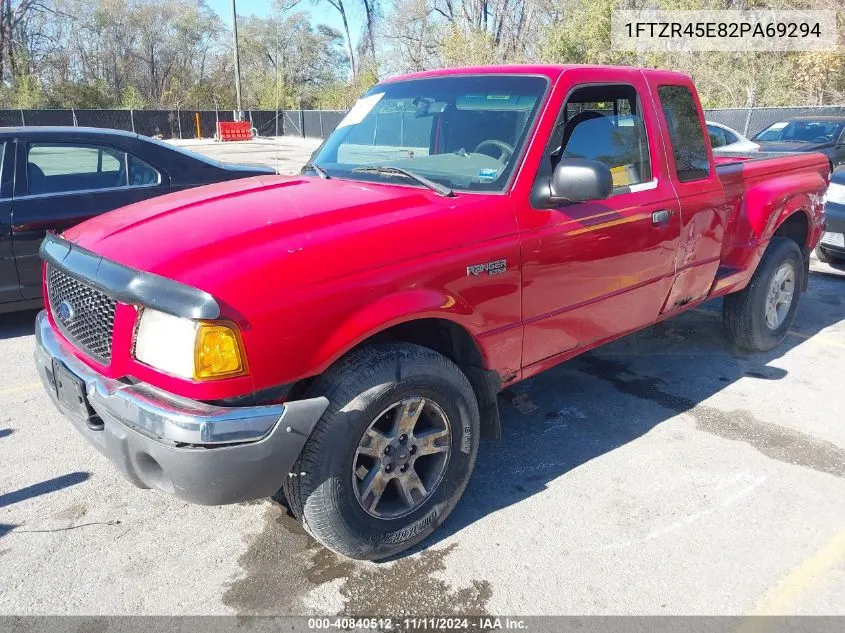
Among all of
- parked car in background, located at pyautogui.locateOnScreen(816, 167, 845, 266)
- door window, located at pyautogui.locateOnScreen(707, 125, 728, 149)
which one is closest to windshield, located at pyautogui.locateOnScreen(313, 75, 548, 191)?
parked car in background, located at pyautogui.locateOnScreen(816, 167, 845, 266)

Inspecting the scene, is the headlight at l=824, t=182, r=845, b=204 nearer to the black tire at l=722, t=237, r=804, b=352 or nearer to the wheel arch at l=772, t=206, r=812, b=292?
the wheel arch at l=772, t=206, r=812, b=292

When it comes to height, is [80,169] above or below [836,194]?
above

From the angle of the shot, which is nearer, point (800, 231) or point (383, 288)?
point (383, 288)

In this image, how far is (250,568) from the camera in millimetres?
2773

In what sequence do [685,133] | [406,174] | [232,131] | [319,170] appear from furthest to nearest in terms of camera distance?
[232,131], [685,133], [319,170], [406,174]

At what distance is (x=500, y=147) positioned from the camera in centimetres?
323

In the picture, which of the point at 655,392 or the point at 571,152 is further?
the point at 655,392

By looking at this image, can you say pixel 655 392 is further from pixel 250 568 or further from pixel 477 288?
pixel 250 568

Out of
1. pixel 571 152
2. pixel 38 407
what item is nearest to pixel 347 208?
pixel 571 152

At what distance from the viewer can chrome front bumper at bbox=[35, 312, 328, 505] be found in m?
2.25

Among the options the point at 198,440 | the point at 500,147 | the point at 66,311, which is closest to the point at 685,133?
the point at 500,147

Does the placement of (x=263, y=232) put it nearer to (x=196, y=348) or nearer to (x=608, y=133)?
(x=196, y=348)

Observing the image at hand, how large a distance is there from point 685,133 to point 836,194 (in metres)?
4.59

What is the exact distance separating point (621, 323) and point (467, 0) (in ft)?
140
